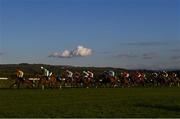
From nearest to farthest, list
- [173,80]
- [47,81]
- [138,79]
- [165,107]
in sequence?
[165,107]
[47,81]
[138,79]
[173,80]

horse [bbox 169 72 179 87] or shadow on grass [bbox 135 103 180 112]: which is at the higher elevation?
horse [bbox 169 72 179 87]

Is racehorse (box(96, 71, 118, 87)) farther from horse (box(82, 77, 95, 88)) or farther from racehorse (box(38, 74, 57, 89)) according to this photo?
racehorse (box(38, 74, 57, 89))

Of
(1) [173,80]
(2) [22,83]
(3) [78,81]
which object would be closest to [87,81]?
(3) [78,81]

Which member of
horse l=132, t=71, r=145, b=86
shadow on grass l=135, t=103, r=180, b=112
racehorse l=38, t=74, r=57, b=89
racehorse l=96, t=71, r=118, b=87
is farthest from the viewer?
horse l=132, t=71, r=145, b=86

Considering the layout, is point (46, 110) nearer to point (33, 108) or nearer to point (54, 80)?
point (33, 108)

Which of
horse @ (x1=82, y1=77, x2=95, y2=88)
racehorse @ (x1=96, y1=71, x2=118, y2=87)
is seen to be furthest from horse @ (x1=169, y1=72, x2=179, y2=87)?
horse @ (x1=82, y1=77, x2=95, y2=88)

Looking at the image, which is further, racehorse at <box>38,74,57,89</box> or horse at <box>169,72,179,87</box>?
horse at <box>169,72,179,87</box>

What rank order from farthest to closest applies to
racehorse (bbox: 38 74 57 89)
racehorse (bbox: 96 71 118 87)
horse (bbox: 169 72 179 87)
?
horse (bbox: 169 72 179 87), racehorse (bbox: 96 71 118 87), racehorse (bbox: 38 74 57 89)

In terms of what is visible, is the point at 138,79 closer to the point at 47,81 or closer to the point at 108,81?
the point at 108,81

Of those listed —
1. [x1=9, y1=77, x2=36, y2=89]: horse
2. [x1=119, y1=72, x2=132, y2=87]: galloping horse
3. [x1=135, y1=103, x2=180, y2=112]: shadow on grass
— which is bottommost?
[x1=135, y1=103, x2=180, y2=112]: shadow on grass

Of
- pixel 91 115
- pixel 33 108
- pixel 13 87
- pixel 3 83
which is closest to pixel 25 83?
pixel 13 87

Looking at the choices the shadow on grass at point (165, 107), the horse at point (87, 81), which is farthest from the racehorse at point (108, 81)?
the shadow on grass at point (165, 107)

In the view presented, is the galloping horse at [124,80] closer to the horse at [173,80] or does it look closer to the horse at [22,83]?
the horse at [173,80]

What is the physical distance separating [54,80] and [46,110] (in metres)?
28.1
